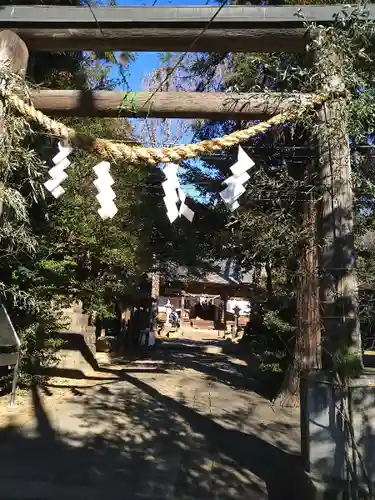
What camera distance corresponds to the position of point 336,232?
4.14 meters

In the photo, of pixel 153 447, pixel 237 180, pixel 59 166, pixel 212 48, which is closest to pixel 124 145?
pixel 59 166

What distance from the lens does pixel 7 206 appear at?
4.42 meters

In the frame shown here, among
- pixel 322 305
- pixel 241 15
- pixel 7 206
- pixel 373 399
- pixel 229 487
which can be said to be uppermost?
pixel 241 15

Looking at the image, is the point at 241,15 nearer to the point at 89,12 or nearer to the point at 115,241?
the point at 89,12

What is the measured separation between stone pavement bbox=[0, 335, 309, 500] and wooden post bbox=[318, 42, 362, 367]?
1.37 metres

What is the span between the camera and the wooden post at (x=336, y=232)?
398 centimetres

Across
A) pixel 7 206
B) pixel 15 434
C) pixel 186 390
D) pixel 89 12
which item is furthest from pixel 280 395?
pixel 89 12

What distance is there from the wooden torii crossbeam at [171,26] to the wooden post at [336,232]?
1.79 ft

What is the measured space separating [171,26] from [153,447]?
16.5ft

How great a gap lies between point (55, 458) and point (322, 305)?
3.65 metres

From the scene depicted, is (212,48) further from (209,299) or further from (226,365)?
(209,299)

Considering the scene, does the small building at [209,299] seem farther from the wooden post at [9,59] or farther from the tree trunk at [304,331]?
the wooden post at [9,59]

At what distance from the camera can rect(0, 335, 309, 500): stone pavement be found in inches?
184

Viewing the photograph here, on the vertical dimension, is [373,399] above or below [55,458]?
above
